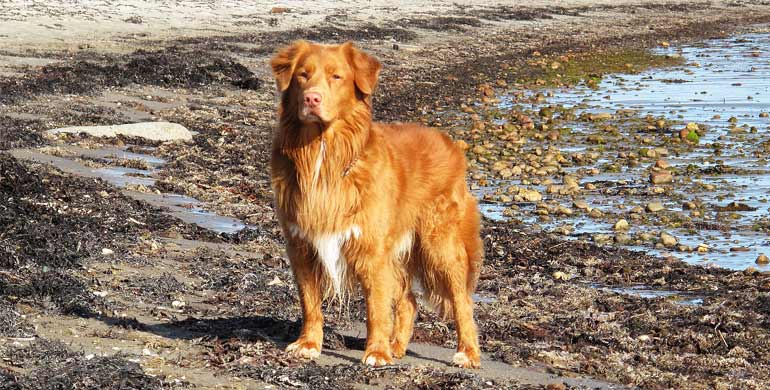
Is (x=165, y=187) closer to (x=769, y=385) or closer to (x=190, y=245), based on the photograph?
(x=190, y=245)

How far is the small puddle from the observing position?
977cm

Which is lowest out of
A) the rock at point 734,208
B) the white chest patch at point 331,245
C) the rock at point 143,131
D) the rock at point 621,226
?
the rock at point 734,208

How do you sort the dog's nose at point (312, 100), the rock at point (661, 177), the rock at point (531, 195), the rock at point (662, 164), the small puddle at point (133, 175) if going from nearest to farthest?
1. the dog's nose at point (312, 100)
2. the small puddle at point (133, 175)
3. the rock at point (531, 195)
4. the rock at point (661, 177)
5. the rock at point (662, 164)

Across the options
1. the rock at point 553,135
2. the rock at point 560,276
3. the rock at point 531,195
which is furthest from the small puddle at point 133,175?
the rock at point 553,135

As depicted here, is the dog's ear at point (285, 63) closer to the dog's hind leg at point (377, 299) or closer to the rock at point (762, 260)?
the dog's hind leg at point (377, 299)

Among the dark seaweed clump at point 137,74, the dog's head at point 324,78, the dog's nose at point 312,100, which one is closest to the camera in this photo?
the dog's nose at point 312,100

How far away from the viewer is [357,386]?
225 inches

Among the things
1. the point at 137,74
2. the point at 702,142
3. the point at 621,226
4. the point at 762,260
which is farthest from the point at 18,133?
the point at 702,142

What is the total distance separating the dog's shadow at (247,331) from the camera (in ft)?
20.6

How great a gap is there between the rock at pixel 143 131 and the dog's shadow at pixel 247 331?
21.5 ft


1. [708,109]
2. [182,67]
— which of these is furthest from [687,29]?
[182,67]

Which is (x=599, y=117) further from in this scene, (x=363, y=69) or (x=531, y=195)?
(x=363, y=69)

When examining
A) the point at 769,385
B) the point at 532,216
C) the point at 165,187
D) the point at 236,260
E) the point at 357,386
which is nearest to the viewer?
the point at 357,386

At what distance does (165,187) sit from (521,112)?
9863mm
